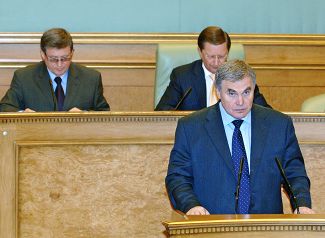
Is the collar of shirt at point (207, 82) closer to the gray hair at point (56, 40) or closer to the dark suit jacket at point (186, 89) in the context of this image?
the dark suit jacket at point (186, 89)

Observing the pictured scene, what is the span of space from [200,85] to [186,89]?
0.11m

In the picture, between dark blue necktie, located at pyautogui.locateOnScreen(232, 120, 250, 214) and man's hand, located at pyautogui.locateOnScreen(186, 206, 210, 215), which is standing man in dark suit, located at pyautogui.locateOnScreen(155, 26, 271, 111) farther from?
man's hand, located at pyautogui.locateOnScreen(186, 206, 210, 215)

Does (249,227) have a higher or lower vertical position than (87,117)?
lower

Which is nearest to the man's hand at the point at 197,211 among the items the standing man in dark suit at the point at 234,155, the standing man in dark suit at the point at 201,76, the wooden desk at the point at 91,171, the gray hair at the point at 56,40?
the standing man in dark suit at the point at 234,155

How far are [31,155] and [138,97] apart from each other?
7.53ft

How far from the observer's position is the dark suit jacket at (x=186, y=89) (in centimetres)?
609

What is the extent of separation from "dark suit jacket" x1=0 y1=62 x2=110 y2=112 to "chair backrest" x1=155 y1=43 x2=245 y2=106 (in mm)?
501

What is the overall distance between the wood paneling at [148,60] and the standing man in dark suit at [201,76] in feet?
3.38

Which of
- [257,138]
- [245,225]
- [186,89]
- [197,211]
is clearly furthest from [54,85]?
[245,225]

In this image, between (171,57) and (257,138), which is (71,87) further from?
(257,138)

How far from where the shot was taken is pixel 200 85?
6156mm

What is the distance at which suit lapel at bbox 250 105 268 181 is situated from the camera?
13.8 feet

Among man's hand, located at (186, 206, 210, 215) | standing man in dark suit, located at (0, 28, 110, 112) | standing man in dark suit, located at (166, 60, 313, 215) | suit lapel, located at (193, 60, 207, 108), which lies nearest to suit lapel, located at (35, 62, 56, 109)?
standing man in dark suit, located at (0, 28, 110, 112)

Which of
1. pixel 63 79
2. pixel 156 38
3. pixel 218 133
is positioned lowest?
pixel 218 133
